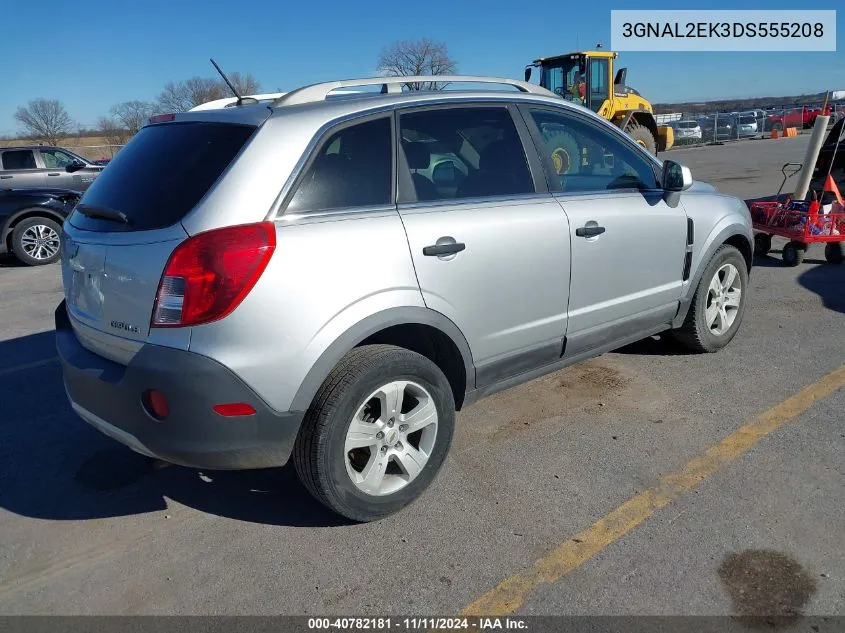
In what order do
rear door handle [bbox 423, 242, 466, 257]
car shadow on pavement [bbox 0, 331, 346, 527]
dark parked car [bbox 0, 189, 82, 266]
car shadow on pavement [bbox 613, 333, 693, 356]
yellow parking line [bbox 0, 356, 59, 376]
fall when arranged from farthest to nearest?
dark parked car [bbox 0, 189, 82, 266] → yellow parking line [bbox 0, 356, 59, 376] → car shadow on pavement [bbox 613, 333, 693, 356] → car shadow on pavement [bbox 0, 331, 346, 527] → rear door handle [bbox 423, 242, 466, 257]

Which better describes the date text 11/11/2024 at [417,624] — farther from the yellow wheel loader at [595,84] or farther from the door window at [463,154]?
the yellow wheel loader at [595,84]

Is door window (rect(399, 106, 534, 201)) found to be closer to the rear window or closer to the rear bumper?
the rear window

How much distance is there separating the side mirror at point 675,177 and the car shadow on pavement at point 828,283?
2.71 meters

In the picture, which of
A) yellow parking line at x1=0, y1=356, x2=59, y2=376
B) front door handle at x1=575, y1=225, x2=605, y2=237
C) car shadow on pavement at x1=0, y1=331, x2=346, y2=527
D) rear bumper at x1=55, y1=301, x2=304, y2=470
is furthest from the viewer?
yellow parking line at x1=0, y1=356, x2=59, y2=376

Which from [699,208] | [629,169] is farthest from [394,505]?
[699,208]

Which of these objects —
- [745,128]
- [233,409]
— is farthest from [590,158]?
[745,128]

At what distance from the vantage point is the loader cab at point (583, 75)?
17.7 metres

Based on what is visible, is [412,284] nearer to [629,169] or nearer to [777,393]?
[629,169]

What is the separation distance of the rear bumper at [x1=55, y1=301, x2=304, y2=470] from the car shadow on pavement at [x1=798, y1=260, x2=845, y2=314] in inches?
208

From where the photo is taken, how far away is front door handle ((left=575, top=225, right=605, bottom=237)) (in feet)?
11.8

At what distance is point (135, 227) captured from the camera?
273 centimetres

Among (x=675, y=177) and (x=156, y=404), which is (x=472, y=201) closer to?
(x=675, y=177)

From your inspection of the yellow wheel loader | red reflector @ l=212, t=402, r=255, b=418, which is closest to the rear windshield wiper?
red reflector @ l=212, t=402, r=255, b=418

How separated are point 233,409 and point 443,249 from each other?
44.6 inches
